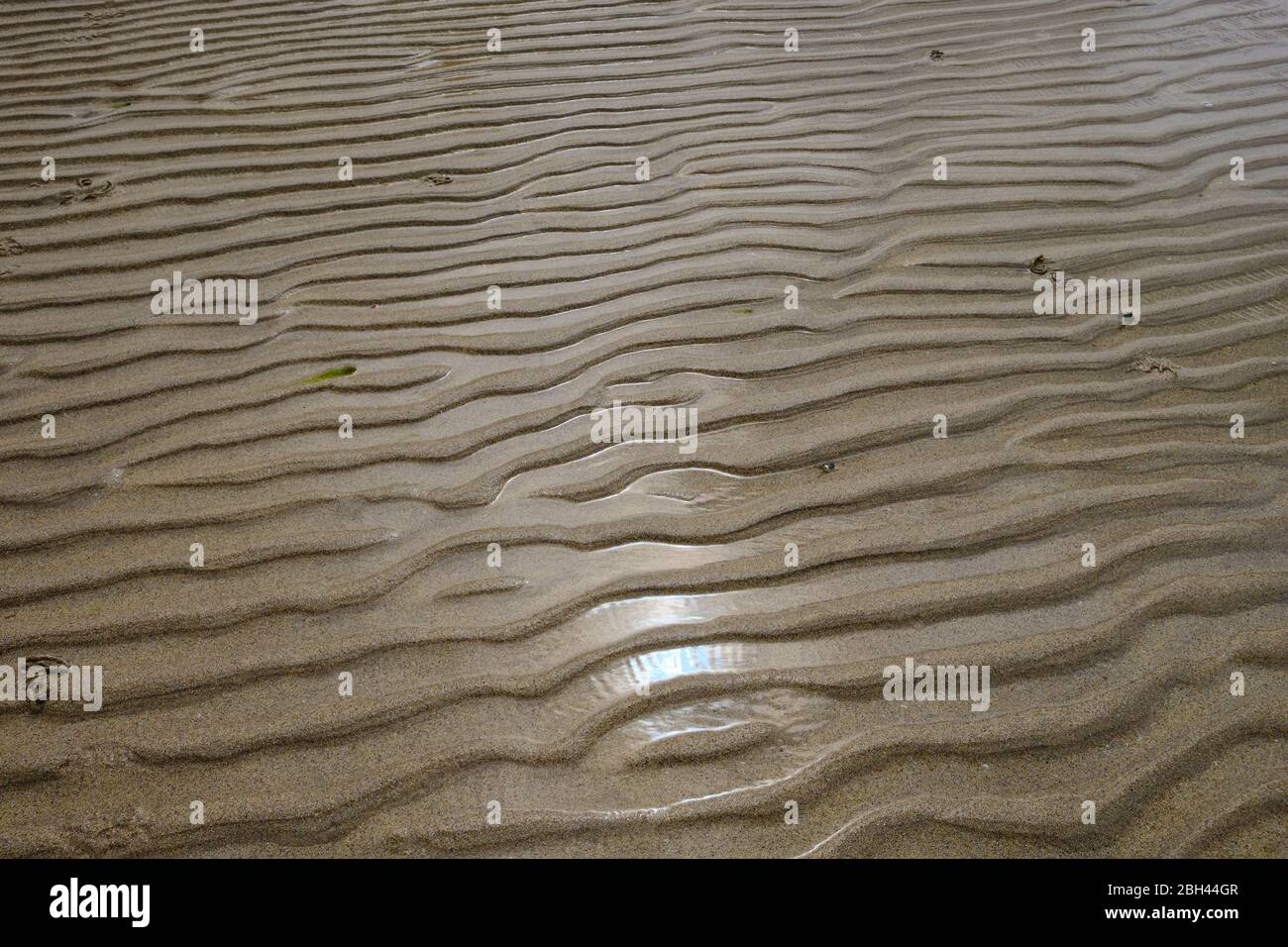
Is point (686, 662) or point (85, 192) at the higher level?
point (85, 192)

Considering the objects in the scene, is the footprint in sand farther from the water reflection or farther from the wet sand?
the water reflection

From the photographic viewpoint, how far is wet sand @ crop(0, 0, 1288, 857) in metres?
1.87

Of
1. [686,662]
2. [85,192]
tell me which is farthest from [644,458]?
[85,192]

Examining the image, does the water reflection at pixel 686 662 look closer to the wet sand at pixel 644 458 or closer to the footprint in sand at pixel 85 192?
the wet sand at pixel 644 458

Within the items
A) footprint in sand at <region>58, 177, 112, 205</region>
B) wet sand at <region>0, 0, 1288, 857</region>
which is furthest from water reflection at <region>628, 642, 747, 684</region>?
footprint in sand at <region>58, 177, 112, 205</region>

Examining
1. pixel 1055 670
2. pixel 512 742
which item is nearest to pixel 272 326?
pixel 512 742

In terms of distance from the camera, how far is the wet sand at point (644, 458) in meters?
1.87

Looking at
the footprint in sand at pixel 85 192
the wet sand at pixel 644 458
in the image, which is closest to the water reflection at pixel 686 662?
the wet sand at pixel 644 458

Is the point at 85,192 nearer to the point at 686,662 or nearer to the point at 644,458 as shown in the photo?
the point at 644,458

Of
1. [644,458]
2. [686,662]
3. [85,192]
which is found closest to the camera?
[686,662]

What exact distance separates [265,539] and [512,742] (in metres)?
0.88

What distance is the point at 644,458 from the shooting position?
2645mm

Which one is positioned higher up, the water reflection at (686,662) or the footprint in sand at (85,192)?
the footprint in sand at (85,192)

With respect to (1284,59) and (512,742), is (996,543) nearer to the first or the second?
(512,742)
